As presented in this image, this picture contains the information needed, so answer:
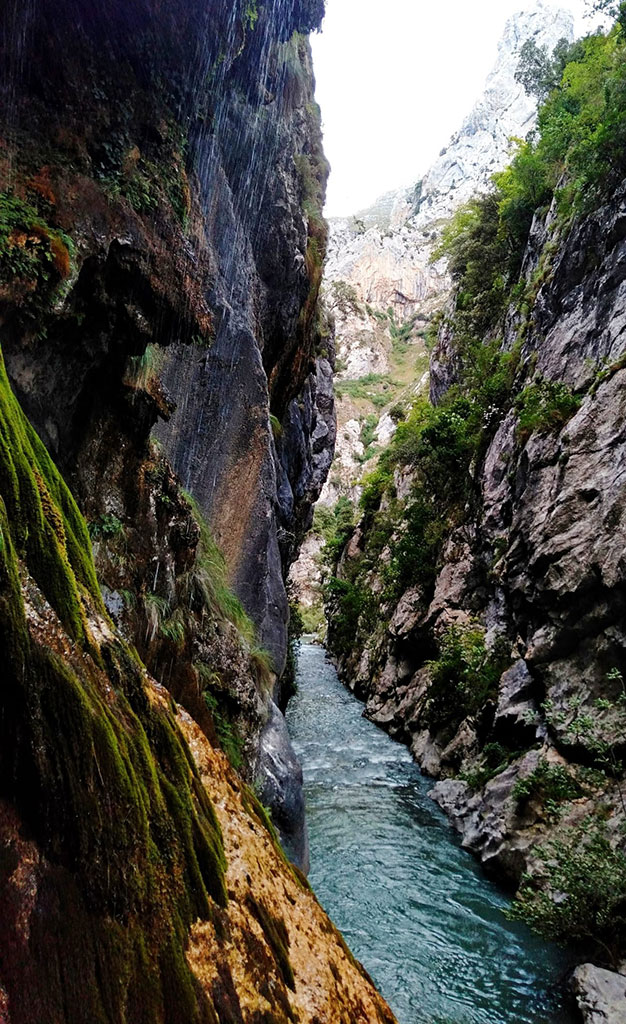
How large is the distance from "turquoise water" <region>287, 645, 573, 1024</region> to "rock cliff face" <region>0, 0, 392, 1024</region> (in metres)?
1.84

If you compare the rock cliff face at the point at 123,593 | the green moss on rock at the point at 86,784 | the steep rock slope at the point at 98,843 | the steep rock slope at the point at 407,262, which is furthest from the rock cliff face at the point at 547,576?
the steep rock slope at the point at 407,262

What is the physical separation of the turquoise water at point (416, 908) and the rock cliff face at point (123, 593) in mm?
1839

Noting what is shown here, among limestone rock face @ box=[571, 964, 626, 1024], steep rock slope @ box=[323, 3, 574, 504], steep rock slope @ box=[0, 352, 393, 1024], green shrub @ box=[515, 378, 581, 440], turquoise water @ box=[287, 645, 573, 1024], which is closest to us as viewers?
steep rock slope @ box=[0, 352, 393, 1024]

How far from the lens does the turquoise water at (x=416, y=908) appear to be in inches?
264

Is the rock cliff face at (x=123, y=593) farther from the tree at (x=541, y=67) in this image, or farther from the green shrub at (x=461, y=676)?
the tree at (x=541, y=67)

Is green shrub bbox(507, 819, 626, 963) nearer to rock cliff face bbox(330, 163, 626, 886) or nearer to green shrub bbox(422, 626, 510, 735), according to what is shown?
rock cliff face bbox(330, 163, 626, 886)

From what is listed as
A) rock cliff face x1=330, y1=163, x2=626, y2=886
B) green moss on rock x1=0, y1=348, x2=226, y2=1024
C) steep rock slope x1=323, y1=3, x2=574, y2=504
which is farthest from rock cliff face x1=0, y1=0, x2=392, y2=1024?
steep rock slope x1=323, y1=3, x2=574, y2=504

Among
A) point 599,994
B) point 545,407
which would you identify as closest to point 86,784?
point 599,994

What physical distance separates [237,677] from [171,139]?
19.5ft

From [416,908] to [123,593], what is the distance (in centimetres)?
710

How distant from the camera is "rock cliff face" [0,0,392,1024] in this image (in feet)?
7.75

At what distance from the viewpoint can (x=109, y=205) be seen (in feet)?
16.2

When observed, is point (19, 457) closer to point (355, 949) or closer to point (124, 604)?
point (124, 604)

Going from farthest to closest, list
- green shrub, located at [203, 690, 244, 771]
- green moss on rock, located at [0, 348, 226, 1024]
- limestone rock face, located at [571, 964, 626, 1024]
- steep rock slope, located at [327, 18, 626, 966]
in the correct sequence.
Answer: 1. steep rock slope, located at [327, 18, 626, 966]
2. green shrub, located at [203, 690, 244, 771]
3. limestone rock face, located at [571, 964, 626, 1024]
4. green moss on rock, located at [0, 348, 226, 1024]
